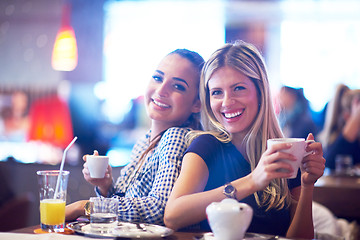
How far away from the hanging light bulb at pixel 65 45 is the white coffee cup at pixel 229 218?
3.36 metres

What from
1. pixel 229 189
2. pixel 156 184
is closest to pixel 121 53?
pixel 156 184

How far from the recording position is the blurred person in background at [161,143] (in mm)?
1358

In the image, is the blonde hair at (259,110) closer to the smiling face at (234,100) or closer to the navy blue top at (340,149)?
the smiling face at (234,100)

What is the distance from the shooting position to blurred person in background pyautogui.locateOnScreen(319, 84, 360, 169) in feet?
12.1

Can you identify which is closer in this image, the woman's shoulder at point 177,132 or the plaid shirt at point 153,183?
the plaid shirt at point 153,183

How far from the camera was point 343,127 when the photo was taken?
377 centimetres

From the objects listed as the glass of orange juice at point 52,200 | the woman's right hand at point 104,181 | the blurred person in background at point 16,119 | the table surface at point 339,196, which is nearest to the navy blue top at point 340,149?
the table surface at point 339,196

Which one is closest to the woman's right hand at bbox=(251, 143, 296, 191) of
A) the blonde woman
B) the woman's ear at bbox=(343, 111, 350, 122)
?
the blonde woman

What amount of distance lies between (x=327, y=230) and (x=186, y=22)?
209 inches

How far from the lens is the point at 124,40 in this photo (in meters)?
6.91

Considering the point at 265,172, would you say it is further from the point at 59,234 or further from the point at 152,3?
the point at 152,3

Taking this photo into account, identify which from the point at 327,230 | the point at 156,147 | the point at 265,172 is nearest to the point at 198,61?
the point at 156,147

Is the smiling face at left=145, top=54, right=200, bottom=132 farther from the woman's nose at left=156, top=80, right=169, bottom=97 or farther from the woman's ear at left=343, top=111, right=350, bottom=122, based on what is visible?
the woman's ear at left=343, top=111, right=350, bottom=122

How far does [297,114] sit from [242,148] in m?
2.94
